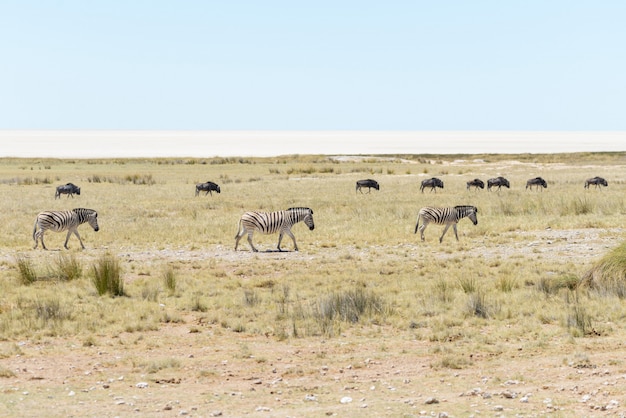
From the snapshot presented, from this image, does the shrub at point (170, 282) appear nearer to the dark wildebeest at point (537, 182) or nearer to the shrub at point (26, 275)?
the shrub at point (26, 275)

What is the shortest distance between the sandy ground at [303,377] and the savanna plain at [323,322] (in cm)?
4

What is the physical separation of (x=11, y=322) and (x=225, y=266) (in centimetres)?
745

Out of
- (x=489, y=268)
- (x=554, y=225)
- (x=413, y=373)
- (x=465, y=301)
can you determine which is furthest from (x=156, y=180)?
(x=413, y=373)

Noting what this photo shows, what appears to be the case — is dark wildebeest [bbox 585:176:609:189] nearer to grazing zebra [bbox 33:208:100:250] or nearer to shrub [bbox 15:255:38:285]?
grazing zebra [bbox 33:208:100:250]

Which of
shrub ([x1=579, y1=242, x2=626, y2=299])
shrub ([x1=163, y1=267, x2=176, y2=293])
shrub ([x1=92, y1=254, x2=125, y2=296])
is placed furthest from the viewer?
shrub ([x1=163, y1=267, x2=176, y2=293])

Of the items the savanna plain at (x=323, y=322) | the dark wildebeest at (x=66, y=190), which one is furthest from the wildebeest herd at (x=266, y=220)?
the dark wildebeest at (x=66, y=190)

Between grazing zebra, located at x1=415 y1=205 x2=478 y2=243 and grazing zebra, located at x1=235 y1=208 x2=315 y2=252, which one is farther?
grazing zebra, located at x1=415 y1=205 x2=478 y2=243

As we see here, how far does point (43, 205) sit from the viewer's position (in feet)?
131

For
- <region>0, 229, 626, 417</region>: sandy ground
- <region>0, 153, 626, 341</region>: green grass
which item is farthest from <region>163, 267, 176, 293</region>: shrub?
<region>0, 229, 626, 417</region>: sandy ground

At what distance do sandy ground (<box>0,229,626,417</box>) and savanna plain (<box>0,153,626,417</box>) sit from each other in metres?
0.04

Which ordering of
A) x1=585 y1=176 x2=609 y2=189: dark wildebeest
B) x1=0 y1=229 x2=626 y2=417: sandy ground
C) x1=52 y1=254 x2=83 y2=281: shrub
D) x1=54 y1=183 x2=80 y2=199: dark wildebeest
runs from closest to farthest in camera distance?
x1=0 y1=229 x2=626 y2=417: sandy ground, x1=52 y1=254 x2=83 y2=281: shrub, x1=54 y1=183 x2=80 y2=199: dark wildebeest, x1=585 y1=176 x2=609 y2=189: dark wildebeest

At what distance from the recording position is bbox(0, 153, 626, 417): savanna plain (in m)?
10.0

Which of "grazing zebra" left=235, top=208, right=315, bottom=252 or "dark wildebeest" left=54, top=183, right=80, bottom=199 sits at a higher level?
"grazing zebra" left=235, top=208, right=315, bottom=252

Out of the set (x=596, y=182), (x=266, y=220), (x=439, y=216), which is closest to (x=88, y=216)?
(x=266, y=220)
